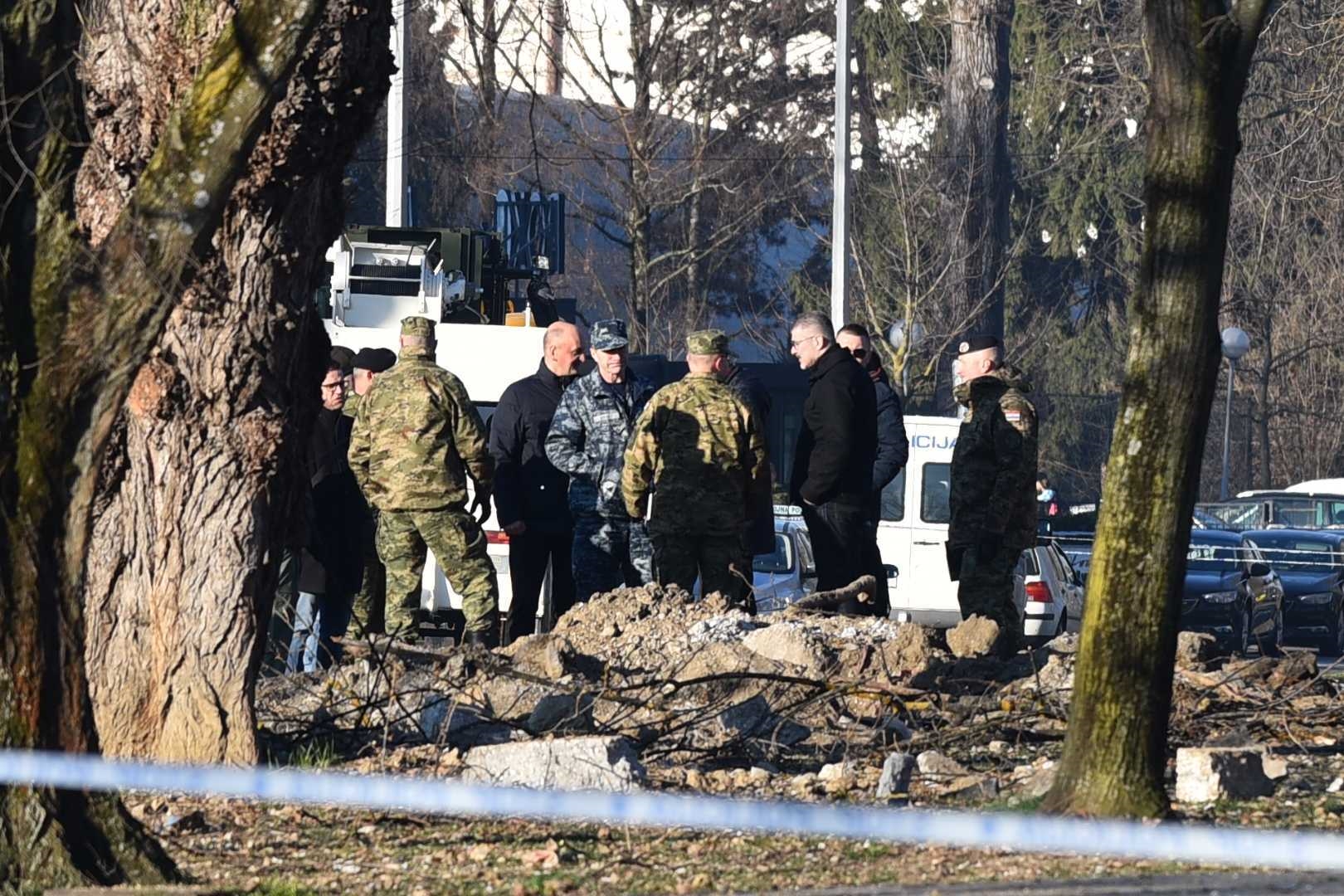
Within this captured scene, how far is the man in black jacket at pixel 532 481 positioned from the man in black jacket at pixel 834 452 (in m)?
1.23

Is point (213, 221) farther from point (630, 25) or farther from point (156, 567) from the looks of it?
point (630, 25)

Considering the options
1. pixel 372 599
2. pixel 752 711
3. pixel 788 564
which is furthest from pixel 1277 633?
pixel 752 711

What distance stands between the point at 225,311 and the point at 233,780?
2458 millimetres

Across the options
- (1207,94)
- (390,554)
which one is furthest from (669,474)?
(1207,94)

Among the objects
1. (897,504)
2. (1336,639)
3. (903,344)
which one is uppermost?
(903,344)

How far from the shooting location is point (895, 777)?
24.1 ft

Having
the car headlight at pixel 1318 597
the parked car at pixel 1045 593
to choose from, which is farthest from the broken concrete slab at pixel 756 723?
the car headlight at pixel 1318 597

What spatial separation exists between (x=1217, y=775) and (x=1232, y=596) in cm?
1234

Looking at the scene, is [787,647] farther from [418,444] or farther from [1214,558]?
[1214,558]

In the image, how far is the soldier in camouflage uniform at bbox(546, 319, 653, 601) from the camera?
10.6m

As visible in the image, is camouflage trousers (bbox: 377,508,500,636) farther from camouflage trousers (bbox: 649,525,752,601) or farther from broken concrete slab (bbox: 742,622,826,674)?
broken concrete slab (bbox: 742,622,826,674)

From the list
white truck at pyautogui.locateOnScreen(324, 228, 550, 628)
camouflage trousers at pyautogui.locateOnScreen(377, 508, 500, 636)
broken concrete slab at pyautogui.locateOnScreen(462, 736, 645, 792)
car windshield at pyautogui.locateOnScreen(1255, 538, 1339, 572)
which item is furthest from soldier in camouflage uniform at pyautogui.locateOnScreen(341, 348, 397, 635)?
car windshield at pyautogui.locateOnScreen(1255, 538, 1339, 572)

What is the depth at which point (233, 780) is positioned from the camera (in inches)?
208

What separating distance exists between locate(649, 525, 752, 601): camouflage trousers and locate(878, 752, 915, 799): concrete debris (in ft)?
9.85
